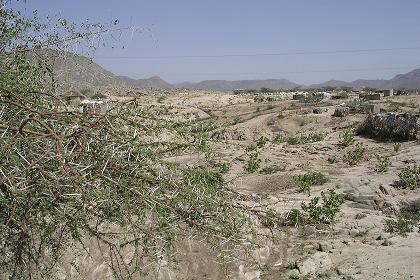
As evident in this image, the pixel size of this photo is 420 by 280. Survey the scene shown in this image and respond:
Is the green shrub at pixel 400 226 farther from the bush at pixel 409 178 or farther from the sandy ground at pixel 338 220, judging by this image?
the bush at pixel 409 178

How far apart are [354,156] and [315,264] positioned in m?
8.09

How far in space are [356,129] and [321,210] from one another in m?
11.7

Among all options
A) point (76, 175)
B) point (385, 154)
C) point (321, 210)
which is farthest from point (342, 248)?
point (385, 154)

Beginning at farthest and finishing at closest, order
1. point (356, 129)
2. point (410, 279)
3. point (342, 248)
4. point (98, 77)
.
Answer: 1. point (356, 129)
2. point (342, 248)
3. point (410, 279)
4. point (98, 77)

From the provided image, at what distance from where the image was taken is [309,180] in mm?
11609

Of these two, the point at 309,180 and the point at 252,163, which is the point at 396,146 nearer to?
the point at 252,163

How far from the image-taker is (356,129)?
63.8 ft

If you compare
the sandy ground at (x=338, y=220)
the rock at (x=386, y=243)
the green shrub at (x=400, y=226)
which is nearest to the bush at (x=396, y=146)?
the sandy ground at (x=338, y=220)

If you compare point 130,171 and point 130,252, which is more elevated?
point 130,171

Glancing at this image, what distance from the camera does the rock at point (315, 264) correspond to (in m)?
6.90

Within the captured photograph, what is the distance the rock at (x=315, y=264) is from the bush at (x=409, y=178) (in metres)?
4.82

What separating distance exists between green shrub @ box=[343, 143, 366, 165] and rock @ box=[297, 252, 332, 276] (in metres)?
7.45

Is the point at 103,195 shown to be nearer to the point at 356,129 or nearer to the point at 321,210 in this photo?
the point at 321,210

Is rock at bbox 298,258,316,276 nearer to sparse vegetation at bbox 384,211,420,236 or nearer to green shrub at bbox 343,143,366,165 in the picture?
sparse vegetation at bbox 384,211,420,236
